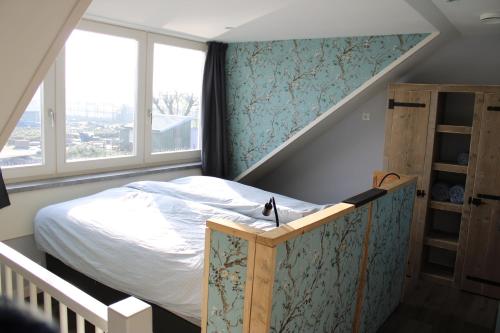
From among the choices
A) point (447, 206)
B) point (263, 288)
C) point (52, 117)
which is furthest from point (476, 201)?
point (52, 117)

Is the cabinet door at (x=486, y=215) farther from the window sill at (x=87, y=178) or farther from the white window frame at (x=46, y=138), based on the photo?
the white window frame at (x=46, y=138)

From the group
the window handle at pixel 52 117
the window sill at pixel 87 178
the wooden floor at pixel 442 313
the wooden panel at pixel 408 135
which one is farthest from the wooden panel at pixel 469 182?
the window handle at pixel 52 117

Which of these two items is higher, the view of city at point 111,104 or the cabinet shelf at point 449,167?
the view of city at point 111,104

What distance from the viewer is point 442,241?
Result: 372 cm

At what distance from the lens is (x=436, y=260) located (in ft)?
13.7

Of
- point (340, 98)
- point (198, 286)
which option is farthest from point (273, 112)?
point (198, 286)

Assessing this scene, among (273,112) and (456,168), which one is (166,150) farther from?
(456,168)

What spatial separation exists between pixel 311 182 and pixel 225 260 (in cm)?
333

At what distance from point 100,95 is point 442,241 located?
3128 millimetres

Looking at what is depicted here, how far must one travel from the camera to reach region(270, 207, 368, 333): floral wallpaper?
Answer: 1626 millimetres

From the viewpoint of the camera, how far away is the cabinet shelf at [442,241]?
3.68 meters

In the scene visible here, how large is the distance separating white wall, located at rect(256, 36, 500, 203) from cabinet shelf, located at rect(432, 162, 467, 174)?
2.36 ft

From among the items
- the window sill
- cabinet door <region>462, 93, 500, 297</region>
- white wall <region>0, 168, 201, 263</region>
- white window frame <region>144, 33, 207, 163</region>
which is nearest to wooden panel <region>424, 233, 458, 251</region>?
cabinet door <region>462, 93, 500, 297</region>

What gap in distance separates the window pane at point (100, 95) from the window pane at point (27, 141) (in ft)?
0.75
